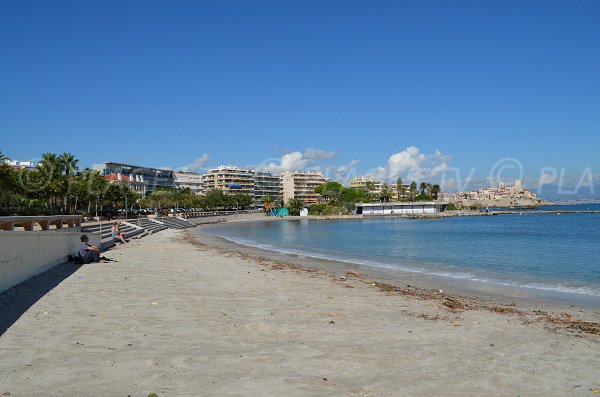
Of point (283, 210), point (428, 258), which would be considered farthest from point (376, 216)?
point (428, 258)

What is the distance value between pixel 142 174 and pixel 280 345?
Answer: 178 meters

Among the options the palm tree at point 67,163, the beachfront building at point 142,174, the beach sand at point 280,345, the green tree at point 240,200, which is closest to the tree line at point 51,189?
the palm tree at point 67,163

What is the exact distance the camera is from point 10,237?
36.1 feet

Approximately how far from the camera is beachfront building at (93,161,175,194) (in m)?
157

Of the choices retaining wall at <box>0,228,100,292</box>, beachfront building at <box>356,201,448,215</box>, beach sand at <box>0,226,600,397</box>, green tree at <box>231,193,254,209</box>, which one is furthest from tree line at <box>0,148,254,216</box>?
beachfront building at <box>356,201,448,215</box>

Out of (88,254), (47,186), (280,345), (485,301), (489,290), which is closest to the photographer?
(280,345)

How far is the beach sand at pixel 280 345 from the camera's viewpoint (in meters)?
5.41

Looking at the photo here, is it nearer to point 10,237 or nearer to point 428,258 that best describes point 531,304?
point 10,237

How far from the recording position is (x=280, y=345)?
7.14 meters

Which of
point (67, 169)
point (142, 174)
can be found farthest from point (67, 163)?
point (142, 174)

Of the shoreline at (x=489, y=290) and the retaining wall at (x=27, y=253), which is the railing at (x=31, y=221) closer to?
the retaining wall at (x=27, y=253)

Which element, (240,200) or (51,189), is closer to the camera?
(51,189)

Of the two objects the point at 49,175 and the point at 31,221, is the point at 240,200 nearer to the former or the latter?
the point at 49,175

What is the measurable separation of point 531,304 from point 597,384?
7440mm
